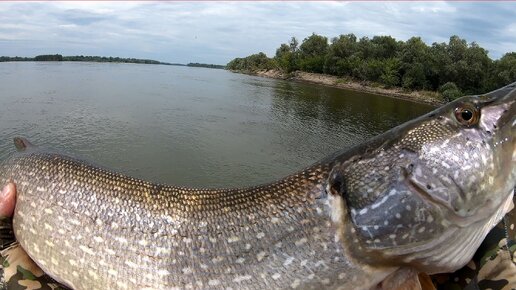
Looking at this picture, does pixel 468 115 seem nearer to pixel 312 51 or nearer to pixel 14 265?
pixel 14 265

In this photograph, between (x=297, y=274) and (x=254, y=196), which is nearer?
(x=297, y=274)

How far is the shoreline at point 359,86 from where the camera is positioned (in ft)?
181

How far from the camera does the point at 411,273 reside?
7.76 feet

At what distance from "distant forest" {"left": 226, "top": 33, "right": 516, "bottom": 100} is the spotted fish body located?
5434 cm

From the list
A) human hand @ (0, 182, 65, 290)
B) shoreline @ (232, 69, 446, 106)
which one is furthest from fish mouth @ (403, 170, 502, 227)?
shoreline @ (232, 69, 446, 106)

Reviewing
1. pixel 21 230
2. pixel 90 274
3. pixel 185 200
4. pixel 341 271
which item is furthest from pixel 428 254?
pixel 21 230

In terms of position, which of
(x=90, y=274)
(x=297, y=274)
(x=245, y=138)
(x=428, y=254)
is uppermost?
(x=428, y=254)

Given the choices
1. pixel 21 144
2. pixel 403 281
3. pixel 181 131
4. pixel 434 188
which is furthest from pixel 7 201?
pixel 181 131

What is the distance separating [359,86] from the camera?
6638 centimetres

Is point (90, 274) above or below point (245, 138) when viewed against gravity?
above

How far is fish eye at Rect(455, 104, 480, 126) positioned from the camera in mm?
2271

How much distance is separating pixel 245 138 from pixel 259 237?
19142 millimetres

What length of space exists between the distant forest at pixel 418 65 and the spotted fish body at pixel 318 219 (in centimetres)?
5434

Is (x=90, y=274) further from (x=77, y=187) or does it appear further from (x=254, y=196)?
(x=254, y=196)
